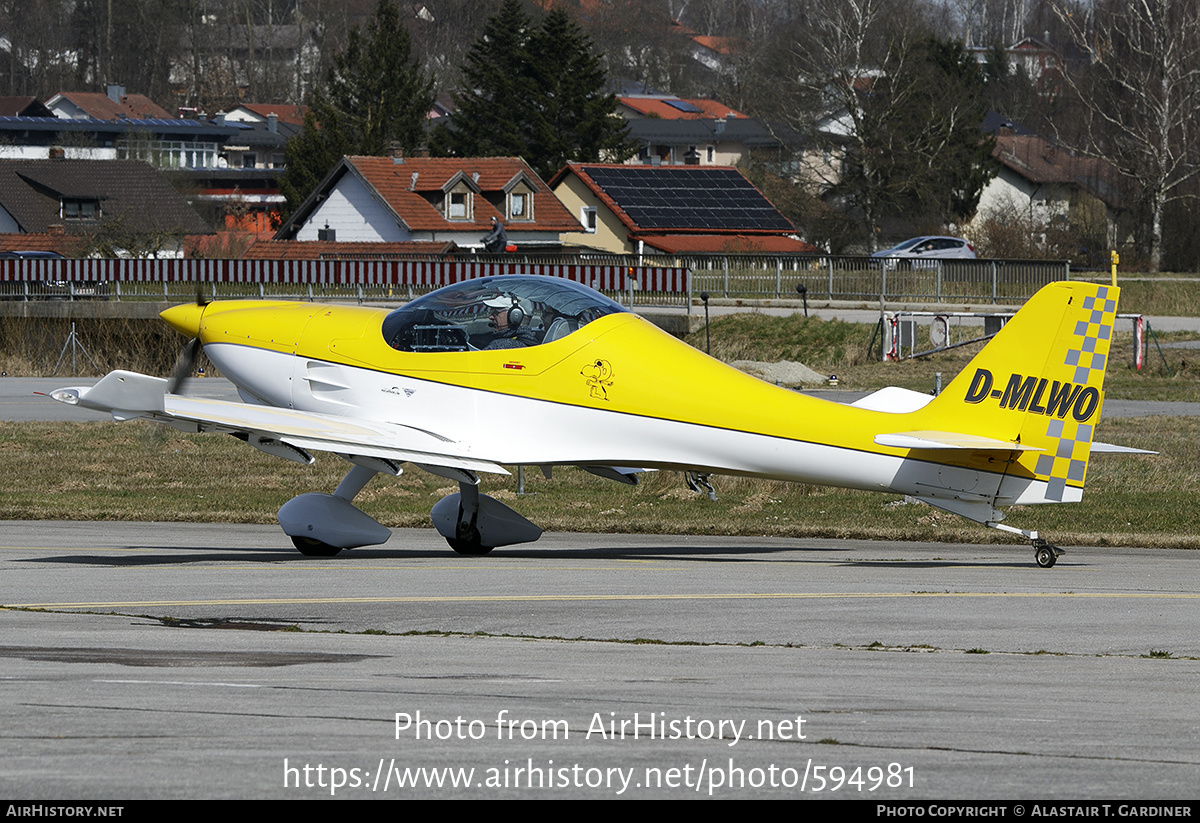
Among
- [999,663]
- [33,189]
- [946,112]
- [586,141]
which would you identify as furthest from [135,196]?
[999,663]

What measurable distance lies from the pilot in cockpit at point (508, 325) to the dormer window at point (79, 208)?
82.0 metres

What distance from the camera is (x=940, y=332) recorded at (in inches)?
1417

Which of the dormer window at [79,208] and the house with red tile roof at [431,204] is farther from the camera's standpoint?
the dormer window at [79,208]

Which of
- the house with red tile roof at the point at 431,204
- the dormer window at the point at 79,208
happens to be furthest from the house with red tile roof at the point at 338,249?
the dormer window at the point at 79,208

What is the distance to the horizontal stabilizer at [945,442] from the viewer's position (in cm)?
1182

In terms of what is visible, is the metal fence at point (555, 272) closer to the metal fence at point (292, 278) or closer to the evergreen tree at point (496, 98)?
the metal fence at point (292, 278)

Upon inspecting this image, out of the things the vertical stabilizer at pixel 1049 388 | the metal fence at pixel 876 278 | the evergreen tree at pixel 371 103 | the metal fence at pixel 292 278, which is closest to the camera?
the vertical stabilizer at pixel 1049 388

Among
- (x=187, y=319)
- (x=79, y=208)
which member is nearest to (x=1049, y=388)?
(x=187, y=319)

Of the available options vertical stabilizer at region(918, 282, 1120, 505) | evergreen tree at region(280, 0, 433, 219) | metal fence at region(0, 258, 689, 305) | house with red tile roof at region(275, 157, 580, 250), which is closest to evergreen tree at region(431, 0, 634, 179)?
evergreen tree at region(280, 0, 433, 219)

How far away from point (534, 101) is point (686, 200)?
1156 cm

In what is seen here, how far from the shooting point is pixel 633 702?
275 inches

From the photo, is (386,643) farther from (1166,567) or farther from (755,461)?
(1166,567)

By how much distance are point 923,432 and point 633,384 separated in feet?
8.19

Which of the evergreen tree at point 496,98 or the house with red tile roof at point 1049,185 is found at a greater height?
the evergreen tree at point 496,98
